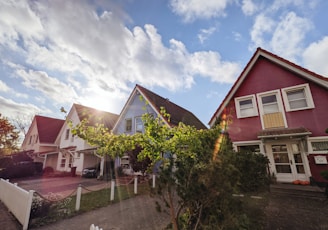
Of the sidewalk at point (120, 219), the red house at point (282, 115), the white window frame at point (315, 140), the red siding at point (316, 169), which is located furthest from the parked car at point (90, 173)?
the white window frame at point (315, 140)

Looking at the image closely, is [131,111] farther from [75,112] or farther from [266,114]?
[266,114]

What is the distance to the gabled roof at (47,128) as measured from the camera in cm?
2431

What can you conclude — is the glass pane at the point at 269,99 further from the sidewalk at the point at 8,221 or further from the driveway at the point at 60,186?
the sidewalk at the point at 8,221

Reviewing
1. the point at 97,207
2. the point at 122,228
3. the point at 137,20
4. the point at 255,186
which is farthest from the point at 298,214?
the point at 137,20

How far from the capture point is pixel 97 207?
278 inches

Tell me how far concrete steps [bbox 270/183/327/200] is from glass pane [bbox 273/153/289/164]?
1737 millimetres

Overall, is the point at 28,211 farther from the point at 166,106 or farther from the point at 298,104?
the point at 166,106

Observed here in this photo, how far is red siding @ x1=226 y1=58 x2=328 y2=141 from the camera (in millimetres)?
8930

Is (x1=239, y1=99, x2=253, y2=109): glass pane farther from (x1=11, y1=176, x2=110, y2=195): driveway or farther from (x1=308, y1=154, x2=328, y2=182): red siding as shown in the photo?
(x1=11, y1=176, x2=110, y2=195): driveway

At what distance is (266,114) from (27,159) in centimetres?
2875

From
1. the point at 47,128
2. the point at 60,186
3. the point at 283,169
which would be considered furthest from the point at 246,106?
the point at 47,128

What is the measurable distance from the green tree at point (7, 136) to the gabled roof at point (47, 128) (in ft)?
12.0

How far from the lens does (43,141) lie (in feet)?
77.8

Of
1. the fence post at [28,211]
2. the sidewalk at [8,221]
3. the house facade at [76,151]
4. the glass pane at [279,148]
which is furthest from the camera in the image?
the house facade at [76,151]
